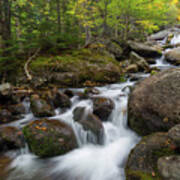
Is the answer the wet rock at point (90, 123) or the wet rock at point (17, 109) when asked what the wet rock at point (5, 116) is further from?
the wet rock at point (90, 123)

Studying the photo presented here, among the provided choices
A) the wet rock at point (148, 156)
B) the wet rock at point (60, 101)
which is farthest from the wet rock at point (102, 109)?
the wet rock at point (148, 156)

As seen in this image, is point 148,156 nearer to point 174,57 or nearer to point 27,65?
point 27,65

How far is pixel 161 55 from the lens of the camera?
13.6m

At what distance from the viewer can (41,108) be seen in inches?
209

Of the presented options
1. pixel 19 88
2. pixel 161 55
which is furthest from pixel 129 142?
pixel 161 55

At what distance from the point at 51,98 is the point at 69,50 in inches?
204

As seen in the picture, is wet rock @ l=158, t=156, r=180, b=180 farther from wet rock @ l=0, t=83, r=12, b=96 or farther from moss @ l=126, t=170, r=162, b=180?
wet rock @ l=0, t=83, r=12, b=96

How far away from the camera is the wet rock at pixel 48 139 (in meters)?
3.73

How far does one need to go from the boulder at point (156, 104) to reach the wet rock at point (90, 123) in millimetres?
1081

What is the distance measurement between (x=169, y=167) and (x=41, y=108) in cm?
440

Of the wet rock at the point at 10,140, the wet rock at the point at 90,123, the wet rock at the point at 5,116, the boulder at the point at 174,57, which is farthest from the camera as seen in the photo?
the boulder at the point at 174,57

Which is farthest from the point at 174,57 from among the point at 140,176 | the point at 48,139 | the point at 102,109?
the point at 48,139

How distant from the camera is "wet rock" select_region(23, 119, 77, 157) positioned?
3.73m

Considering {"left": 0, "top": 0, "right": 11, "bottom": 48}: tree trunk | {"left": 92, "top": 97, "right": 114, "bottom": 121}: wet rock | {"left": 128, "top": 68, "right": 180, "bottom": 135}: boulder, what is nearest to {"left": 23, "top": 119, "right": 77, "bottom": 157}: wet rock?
{"left": 92, "top": 97, "right": 114, "bottom": 121}: wet rock
